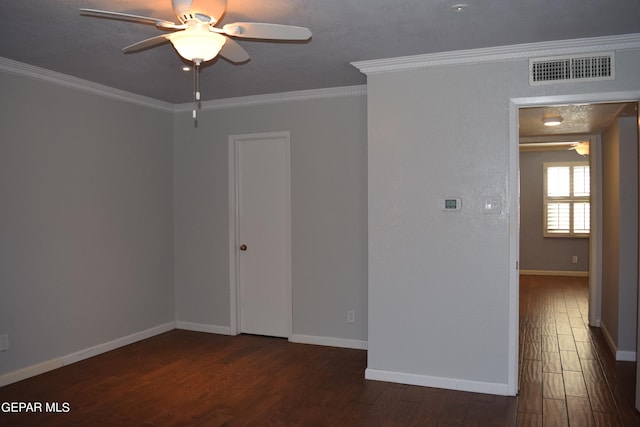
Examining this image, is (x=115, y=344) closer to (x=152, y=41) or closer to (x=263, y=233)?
(x=263, y=233)

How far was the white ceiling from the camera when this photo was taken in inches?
110

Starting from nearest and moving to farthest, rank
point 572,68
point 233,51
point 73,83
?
point 233,51 → point 572,68 → point 73,83

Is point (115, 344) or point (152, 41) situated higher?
point (152, 41)

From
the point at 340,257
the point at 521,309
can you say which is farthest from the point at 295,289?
the point at 521,309

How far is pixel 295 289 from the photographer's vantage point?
5.11 metres

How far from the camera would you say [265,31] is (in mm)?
2502

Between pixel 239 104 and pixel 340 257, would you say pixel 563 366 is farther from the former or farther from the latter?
pixel 239 104

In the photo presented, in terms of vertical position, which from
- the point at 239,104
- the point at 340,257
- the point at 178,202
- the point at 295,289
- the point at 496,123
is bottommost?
the point at 295,289

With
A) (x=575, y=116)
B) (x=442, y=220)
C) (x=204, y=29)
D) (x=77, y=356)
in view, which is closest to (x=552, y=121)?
(x=575, y=116)

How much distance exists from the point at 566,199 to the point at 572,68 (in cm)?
715

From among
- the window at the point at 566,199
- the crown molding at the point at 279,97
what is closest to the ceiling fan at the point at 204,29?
the crown molding at the point at 279,97

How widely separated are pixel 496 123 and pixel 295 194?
7.00ft

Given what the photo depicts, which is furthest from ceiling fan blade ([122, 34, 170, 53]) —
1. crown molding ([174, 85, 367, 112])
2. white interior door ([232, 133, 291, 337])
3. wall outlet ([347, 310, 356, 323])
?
wall outlet ([347, 310, 356, 323])

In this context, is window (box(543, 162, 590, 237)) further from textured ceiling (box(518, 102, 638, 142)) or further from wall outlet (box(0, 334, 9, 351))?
wall outlet (box(0, 334, 9, 351))
